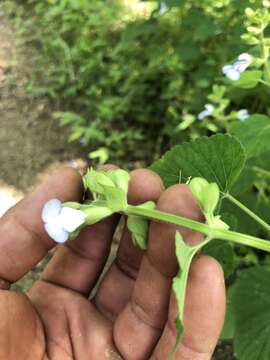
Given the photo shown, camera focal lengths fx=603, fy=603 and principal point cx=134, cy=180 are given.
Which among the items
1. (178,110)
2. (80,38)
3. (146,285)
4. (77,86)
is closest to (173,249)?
(146,285)

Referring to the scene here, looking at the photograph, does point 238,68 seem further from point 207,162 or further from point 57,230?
point 57,230

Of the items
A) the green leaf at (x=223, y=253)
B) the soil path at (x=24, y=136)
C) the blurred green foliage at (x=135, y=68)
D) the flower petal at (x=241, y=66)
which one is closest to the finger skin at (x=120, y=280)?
the green leaf at (x=223, y=253)

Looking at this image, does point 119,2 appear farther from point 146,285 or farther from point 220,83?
point 146,285

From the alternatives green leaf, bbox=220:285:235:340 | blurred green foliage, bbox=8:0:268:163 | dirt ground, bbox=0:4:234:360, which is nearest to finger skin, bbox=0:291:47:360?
green leaf, bbox=220:285:235:340

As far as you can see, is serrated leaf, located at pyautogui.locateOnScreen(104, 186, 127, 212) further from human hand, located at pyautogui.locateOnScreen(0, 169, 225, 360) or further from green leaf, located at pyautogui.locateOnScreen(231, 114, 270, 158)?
green leaf, located at pyautogui.locateOnScreen(231, 114, 270, 158)

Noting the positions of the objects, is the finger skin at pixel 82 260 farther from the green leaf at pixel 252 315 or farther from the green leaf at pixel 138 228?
the green leaf at pixel 252 315

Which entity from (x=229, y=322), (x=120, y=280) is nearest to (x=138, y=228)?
(x=120, y=280)

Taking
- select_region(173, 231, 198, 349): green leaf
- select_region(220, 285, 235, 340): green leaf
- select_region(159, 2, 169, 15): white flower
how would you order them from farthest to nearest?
1. select_region(159, 2, 169, 15): white flower
2. select_region(220, 285, 235, 340): green leaf
3. select_region(173, 231, 198, 349): green leaf
